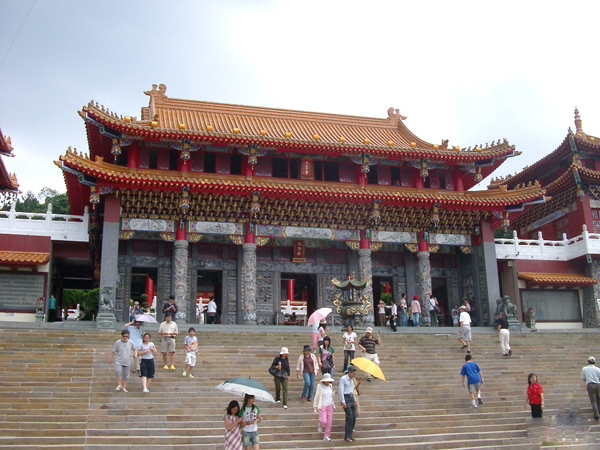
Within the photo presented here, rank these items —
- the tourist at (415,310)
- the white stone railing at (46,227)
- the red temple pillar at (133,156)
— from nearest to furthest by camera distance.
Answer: the white stone railing at (46,227) → the tourist at (415,310) → the red temple pillar at (133,156)

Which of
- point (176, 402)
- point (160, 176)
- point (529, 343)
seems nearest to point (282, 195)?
point (160, 176)

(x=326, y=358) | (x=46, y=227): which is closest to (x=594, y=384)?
(x=326, y=358)

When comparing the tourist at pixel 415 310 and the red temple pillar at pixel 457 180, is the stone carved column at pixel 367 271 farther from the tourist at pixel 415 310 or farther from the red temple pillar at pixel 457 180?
the red temple pillar at pixel 457 180

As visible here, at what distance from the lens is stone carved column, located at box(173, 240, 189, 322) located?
896 inches

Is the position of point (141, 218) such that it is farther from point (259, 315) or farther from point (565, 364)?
point (565, 364)

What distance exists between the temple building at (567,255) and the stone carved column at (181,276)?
13.0 meters

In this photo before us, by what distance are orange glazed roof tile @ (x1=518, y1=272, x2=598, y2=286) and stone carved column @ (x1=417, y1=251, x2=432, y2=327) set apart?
431 cm

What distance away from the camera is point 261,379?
583 inches

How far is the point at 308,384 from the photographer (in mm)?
13211

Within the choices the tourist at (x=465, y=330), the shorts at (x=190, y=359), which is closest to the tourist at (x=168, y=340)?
the shorts at (x=190, y=359)

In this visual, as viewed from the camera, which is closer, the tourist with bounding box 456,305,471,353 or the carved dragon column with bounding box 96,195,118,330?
the tourist with bounding box 456,305,471,353

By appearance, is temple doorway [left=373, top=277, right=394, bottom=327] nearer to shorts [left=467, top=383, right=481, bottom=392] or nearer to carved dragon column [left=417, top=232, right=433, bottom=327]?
carved dragon column [left=417, top=232, right=433, bottom=327]

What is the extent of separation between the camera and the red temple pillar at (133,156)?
2427 cm

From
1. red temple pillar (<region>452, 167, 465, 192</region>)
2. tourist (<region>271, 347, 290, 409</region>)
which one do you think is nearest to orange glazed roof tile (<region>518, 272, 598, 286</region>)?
red temple pillar (<region>452, 167, 465, 192</region>)
